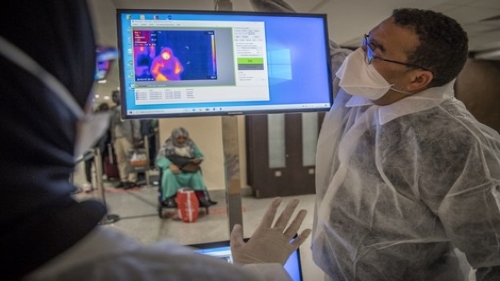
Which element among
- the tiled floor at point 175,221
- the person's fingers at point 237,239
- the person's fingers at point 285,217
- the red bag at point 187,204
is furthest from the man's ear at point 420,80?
the red bag at point 187,204

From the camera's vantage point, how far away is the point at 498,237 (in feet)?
3.02

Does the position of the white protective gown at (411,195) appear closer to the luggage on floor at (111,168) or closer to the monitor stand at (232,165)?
the monitor stand at (232,165)

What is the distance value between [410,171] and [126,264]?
884 mm

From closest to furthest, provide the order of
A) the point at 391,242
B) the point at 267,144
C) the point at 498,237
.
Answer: the point at 498,237 → the point at 391,242 → the point at 267,144

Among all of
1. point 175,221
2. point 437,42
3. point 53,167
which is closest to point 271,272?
point 53,167

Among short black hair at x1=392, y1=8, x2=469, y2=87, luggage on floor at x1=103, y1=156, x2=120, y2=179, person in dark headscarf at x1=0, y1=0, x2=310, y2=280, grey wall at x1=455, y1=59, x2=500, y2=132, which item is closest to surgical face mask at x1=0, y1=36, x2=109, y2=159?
person in dark headscarf at x1=0, y1=0, x2=310, y2=280

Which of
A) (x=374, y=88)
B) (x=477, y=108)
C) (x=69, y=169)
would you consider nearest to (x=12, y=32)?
(x=69, y=169)

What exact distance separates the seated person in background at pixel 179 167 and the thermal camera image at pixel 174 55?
3.19m

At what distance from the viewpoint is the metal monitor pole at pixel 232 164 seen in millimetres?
1183

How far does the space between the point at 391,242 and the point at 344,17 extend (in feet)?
10.2

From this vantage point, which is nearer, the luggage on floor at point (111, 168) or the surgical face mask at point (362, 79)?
the surgical face mask at point (362, 79)

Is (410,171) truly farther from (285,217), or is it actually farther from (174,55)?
(174,55)

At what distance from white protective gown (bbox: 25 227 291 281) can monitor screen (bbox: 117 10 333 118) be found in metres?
0.60

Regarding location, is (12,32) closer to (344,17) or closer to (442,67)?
(442,67)
